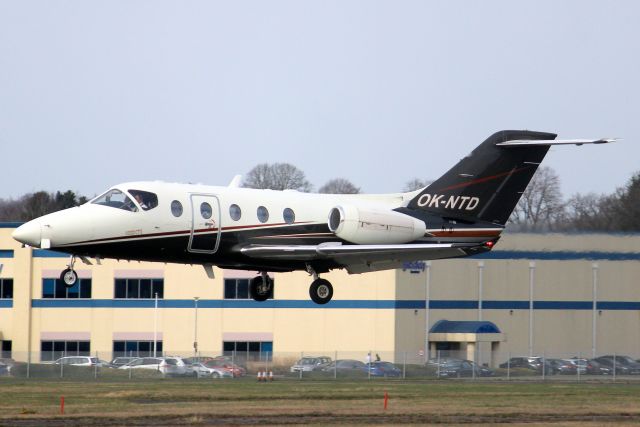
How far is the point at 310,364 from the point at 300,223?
22.3m

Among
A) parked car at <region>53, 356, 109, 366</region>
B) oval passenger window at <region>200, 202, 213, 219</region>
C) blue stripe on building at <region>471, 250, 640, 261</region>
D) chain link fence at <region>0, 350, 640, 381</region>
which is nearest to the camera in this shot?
oval passenger window at <region>200, 202, 213, 219</region>

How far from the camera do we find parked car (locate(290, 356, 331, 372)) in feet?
185

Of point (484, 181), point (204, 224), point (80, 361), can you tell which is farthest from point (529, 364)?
point (204, 224)

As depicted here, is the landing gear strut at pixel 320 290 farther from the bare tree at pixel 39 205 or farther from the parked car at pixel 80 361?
the bare tree at pixel 39 205

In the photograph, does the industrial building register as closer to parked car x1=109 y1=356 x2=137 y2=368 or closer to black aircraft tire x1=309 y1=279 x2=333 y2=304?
parked car x1=109 y1=356 x2=137 y2=368

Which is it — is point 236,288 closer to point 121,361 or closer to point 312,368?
point 121,361

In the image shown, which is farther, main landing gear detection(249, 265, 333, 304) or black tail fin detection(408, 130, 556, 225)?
black tail fin detection(408, 130, 556, 225)

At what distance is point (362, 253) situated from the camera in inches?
1409

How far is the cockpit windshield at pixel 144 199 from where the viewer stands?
3381 centimetres

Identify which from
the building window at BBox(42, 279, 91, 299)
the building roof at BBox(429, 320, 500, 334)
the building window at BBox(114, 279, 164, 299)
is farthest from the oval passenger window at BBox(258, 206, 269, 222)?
the building window at BBox(42, 279, 91, 299)

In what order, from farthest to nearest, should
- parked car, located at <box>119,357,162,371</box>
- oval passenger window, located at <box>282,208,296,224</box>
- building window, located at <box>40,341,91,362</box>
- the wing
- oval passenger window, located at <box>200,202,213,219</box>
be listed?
building window, located at <box>40,341,91,362</box>
parked car, located at <box>119,357,162,371</box>
oval passenger window, located at <box>282,208,296,224</box>
the wing
oval passenger window, located at <box>200,202,213,219</box>

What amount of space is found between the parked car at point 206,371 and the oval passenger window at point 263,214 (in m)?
19.7

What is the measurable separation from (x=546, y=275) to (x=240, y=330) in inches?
597

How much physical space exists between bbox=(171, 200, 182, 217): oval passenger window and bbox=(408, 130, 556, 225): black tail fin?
7179 millimetres
